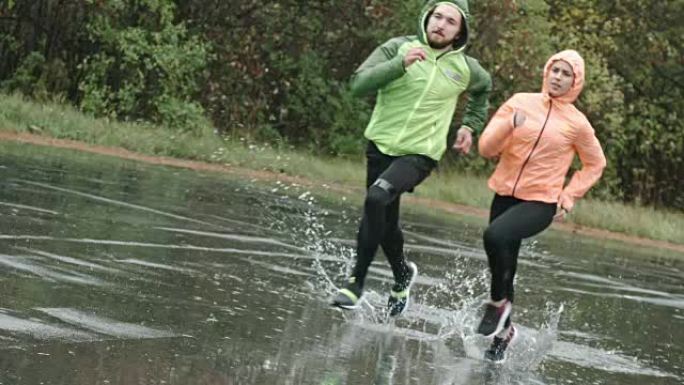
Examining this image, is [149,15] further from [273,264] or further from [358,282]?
[358,282]

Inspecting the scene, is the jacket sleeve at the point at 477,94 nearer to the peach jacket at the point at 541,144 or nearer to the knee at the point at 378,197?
the peach jacket at the point at 541,144

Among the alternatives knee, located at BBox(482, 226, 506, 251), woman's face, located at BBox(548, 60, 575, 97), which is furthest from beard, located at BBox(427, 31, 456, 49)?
knee, located at BBox(482, 226, 506, 251)

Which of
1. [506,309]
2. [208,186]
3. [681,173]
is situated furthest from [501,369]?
[681,173]

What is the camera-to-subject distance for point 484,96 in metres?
8.09

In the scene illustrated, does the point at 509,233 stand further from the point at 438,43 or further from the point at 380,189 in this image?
the point at 438,43

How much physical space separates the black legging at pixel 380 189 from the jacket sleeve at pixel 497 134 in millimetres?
433

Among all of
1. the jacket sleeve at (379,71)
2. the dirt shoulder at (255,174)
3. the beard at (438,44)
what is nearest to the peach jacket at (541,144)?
the beard at (438,44)

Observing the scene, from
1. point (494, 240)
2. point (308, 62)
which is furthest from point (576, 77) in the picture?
point (308, 62)

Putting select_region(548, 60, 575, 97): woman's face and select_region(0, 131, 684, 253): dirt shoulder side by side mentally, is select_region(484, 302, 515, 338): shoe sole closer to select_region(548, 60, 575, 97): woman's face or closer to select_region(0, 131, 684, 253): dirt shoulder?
select_region(548, 60, 575, 97): woman's face

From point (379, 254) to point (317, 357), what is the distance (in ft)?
Result: 18.5

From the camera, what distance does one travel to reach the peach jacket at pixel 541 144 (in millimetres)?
7395

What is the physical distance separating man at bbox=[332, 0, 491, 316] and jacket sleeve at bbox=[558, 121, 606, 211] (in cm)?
64

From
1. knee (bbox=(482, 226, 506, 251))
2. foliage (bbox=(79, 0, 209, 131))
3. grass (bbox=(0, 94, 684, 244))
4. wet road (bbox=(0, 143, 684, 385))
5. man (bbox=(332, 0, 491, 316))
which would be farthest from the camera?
foliage (bbox=(79, 0, 209, 131))

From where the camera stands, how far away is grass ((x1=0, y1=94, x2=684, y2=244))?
1966 centimetres
